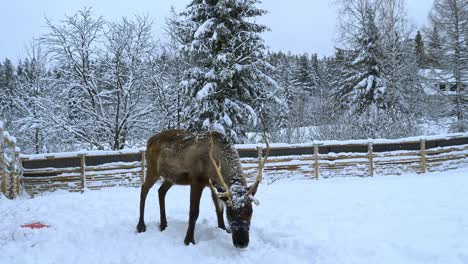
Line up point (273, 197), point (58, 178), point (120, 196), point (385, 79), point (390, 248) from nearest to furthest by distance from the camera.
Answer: point (390, 248)
point (273, 197)
point (120, 196)
point (58, 178)
point (385, 79)

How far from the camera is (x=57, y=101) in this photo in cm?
1730

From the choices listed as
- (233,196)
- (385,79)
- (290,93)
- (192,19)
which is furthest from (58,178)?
(290,93)

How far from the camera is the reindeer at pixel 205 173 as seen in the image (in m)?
4.32

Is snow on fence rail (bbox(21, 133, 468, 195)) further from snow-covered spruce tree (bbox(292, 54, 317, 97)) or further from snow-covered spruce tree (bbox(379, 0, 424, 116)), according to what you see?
snow-covered spruce tree (bbox(292, 54, 317, 97))

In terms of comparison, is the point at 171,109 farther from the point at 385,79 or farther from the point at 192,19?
the point at 385,79

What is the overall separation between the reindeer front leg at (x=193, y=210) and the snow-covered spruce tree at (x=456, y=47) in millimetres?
19278

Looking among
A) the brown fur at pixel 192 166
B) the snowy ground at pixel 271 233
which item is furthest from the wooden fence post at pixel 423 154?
the brown fur at pixel 192 166

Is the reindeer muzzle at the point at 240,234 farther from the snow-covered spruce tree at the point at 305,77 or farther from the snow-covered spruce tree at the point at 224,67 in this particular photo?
the snow-covered spruce tree at the point at 305,77

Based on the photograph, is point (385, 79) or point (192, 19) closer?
point (192, 19)

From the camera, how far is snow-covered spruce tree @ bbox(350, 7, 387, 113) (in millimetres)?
21016

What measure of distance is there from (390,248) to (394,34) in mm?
21221

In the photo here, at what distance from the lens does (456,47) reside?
20.1 metres

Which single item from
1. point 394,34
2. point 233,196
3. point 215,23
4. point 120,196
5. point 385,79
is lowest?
point 120,196

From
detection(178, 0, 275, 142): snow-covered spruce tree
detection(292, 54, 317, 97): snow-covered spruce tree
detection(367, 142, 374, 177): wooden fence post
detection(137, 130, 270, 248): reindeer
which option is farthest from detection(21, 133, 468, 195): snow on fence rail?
detection(292, 54, 317, 97): snow-covered spruce tree
